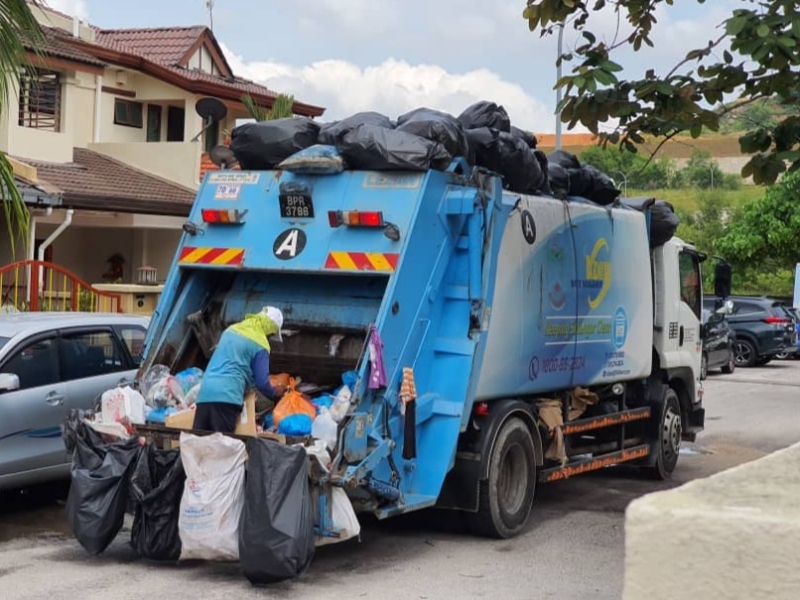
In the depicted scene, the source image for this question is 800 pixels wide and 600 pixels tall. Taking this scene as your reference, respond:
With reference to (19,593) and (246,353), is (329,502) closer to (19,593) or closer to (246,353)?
(246,353)

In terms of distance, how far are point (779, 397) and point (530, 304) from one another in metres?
13.2

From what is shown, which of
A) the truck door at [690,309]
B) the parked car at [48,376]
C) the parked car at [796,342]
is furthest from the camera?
the parked car at [796,342]

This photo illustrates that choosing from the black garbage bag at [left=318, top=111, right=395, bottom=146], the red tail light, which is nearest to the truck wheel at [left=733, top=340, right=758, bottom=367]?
the red tail light

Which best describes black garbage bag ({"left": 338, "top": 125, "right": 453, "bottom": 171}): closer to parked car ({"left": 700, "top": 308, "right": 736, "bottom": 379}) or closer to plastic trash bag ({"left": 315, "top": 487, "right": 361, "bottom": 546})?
plastic trash bag ({"left": 315, "top": 487, "right": 361, "bottom": 546})

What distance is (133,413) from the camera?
8.20m

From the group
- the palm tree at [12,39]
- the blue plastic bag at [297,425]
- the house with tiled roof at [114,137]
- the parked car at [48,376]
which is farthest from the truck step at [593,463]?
the house with tiled roof at [114,137]

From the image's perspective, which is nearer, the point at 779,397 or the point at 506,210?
the point at 506,210

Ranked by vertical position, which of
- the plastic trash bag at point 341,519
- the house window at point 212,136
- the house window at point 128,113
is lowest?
the plastic trash bag at point 341,519

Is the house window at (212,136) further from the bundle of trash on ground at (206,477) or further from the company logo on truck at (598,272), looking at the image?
the bundle of trash on ground at (206,477)

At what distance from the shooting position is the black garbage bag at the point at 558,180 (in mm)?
10328

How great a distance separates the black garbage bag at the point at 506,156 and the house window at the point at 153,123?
18.6 metres

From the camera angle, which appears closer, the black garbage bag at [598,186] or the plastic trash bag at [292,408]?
the plastic trash bag at [292,408]

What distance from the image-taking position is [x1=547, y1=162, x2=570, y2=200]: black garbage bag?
1033cm

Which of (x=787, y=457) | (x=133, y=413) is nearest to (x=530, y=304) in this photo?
(x=133, y=413)
